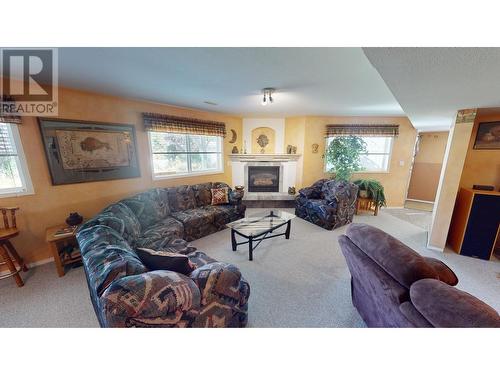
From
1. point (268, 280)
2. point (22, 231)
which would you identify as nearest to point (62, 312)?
point (22, 231)

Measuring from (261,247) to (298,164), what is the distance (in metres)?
2.71

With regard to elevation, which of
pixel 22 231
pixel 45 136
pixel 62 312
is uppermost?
pixel 45 136

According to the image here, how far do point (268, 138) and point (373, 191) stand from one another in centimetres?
283

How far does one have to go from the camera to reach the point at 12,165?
2.03 m

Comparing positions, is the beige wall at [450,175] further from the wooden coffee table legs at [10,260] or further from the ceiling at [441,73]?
the wooden coffee table legs at [10,260]

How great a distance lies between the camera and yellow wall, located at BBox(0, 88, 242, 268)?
210 cm

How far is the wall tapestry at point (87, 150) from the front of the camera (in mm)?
2223

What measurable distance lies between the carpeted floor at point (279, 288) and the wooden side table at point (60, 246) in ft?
0.46

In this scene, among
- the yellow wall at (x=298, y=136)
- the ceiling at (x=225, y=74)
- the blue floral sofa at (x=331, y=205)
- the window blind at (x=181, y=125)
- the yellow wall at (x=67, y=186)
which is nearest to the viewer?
the ceiling at (x=225, y=74)

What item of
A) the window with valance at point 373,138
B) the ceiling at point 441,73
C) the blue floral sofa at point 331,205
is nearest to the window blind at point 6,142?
the ceiling at point 441,73

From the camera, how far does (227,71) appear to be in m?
1.76

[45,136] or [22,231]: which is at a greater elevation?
[45,136]

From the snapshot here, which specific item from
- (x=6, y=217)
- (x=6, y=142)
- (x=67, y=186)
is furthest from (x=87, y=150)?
(x=6, y=217)

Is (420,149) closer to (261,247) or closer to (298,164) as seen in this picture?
(298,164)
